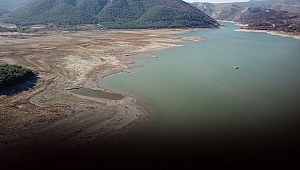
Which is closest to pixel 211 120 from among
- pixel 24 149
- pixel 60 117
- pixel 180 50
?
pixel 60 117

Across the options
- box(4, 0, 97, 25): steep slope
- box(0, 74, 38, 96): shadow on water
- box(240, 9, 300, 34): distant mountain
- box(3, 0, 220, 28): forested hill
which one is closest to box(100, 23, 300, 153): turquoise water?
box(0, 74, 38, 96): shadow on water

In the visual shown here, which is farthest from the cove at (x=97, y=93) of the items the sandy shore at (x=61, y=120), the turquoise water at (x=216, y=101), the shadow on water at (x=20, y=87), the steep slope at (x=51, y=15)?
the steep slope at (x=51, y=15)

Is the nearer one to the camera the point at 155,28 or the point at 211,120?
the point at 211,120

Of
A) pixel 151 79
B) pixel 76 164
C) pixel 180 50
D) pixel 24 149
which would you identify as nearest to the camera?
pixel 76 164

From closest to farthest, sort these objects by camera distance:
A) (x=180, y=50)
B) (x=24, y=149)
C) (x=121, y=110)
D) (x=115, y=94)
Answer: (x=24, y=149), (x=121, y=110), (x=115, y=94), (x=180, y=50)

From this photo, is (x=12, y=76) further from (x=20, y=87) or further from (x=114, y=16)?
(x=114, y=16)

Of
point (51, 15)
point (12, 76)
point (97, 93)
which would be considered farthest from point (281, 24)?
point (12, 76)

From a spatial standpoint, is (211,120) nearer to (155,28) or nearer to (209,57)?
(209,57)

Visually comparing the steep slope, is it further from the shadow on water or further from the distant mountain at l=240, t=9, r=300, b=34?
the shadow on water
